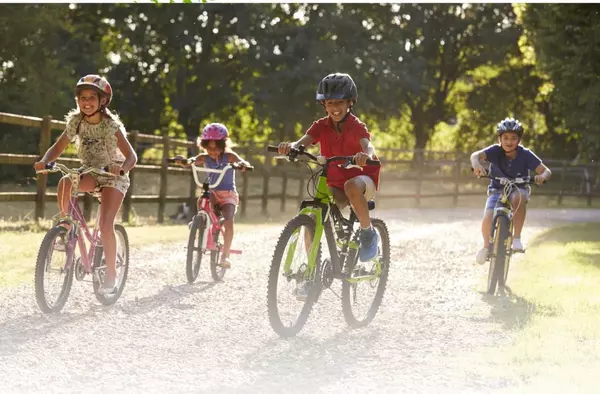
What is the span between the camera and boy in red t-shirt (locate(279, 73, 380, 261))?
19.7ft

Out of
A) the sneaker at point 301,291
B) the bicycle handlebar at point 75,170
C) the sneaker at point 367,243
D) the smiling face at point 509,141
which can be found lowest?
the sneaker at point 301,291

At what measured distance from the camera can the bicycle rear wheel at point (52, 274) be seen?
601 cm

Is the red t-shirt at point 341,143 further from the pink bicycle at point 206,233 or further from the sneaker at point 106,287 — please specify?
the pink bicycle at point 206,233

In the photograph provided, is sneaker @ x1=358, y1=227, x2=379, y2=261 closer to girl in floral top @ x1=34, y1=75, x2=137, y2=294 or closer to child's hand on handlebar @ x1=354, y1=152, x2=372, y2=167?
child's hand on handlebar @ x1=354, y1=152, x2=372, y2=167

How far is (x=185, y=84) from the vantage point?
35406mm

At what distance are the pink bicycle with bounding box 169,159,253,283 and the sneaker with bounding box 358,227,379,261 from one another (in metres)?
2.28

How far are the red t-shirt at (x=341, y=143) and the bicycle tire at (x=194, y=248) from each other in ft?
7.51

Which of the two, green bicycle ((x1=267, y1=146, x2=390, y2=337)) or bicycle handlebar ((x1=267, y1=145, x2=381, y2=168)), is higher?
bicycle handlebar ((x1=267, y1=145, x2=381, y2=168))

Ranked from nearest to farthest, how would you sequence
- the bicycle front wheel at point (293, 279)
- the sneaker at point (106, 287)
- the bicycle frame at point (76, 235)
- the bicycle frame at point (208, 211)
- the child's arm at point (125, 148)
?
the bicycle front wheel at point (293, 279)
the bicycle frame at point (76, 235)
the child's arm at point (125, 148)
the sneaker at point (106, 287)
the bicycle frame at point (208, 211)

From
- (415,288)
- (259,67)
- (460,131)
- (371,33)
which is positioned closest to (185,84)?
(259,67)

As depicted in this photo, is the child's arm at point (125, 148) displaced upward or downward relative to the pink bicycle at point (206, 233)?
upward

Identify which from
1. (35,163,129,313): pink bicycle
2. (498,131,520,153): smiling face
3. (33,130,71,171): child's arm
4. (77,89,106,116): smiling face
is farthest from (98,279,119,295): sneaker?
(498,131,520,153): smiling face

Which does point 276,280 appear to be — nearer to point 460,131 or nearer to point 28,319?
point 28,319

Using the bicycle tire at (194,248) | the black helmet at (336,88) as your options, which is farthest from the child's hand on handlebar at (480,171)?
the black helmet at (336,88)
